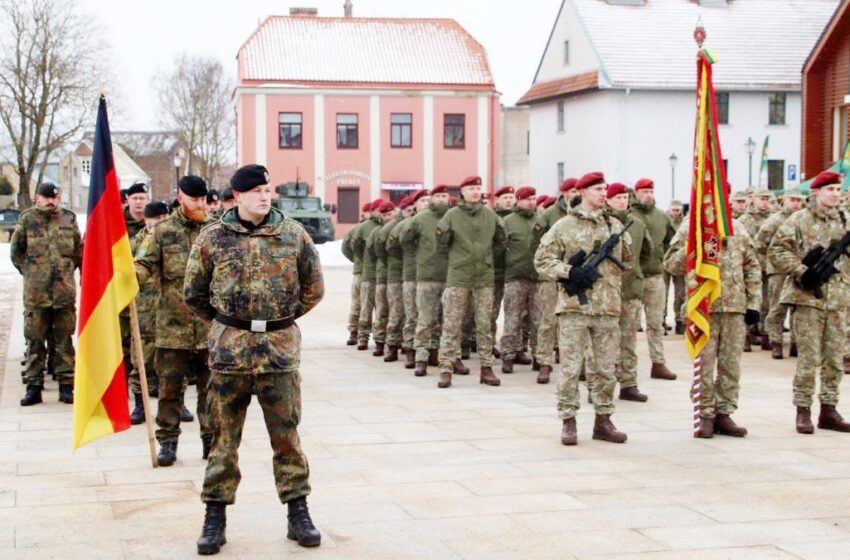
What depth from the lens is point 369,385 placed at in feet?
42.5

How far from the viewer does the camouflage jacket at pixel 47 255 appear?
1159 cm

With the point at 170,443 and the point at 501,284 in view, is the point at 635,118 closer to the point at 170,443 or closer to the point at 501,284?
the point at 501,284

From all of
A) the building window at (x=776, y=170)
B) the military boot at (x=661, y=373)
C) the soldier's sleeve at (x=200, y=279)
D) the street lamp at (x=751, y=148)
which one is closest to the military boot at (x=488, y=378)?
the military boot at (x=661, y=373)

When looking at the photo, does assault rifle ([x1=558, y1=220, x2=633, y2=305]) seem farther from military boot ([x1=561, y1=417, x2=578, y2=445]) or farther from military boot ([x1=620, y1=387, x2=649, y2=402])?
military boot ([x1=620, y1=387, x2=649, y2=402])

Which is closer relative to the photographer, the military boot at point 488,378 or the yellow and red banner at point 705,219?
the yellow and red banner at point 705,219

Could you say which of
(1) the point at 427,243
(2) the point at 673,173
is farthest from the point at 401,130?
(1) the point at 427,243

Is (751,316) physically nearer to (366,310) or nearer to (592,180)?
(592,180)

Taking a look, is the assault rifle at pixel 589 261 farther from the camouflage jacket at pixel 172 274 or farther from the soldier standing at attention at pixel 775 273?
the soldier standing at attention at pixel 775 273

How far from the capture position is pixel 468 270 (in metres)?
12.8

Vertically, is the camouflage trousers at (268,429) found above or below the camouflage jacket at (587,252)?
below

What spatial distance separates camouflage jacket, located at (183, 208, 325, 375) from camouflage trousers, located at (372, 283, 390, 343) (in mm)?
9519

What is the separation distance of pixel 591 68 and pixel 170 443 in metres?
45.4

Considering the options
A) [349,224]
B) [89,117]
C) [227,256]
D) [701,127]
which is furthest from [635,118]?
[227,256]

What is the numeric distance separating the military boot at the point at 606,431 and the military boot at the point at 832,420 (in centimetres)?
173
